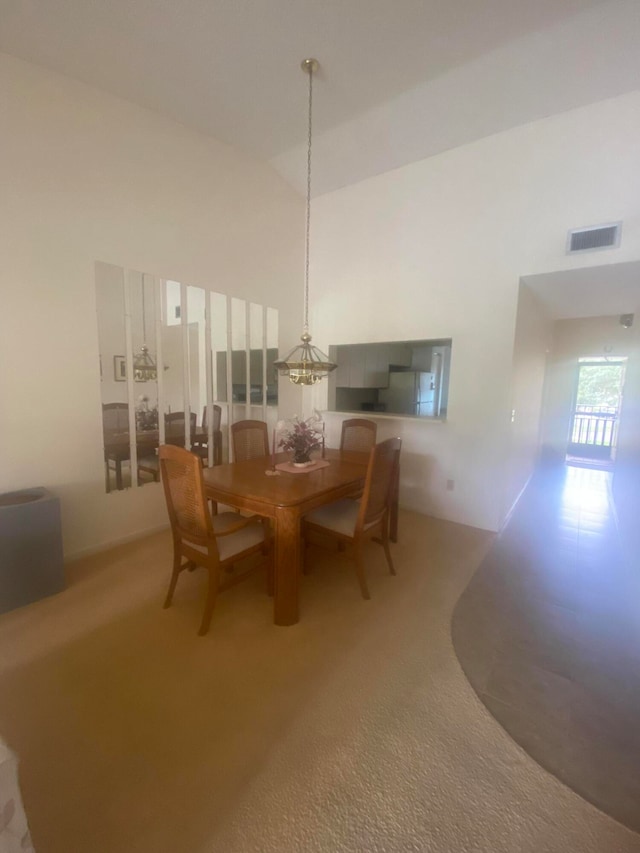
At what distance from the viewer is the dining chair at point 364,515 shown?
234cm

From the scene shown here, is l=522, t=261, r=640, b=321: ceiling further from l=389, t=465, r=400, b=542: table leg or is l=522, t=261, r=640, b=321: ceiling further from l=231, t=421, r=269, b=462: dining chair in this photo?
l=231, t=421, r=269, b=462: dining chair

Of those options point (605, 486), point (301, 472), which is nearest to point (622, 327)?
point (605, 486)

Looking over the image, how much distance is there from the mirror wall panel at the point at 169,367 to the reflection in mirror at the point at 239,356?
0.4 inches

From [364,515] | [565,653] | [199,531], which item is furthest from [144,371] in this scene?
[565,653]

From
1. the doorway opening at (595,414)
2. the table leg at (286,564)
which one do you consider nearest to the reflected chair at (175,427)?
the table leg at (286,564)

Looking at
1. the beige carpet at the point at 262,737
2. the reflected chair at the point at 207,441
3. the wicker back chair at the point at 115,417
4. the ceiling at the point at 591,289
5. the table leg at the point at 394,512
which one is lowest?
the beige carpet at the point at 262,737

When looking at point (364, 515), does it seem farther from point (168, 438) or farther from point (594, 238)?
point (594, 238)

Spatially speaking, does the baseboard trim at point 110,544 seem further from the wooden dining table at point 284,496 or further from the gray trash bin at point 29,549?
the wooden dining table at point 284,496

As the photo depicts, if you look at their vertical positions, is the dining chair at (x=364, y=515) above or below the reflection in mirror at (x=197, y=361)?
below

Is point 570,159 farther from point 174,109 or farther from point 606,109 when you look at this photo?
point 174,109

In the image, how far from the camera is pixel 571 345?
6.28 m

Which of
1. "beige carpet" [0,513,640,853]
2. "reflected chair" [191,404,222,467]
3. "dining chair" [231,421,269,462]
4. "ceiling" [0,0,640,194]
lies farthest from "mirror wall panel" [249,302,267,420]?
"beige carpet" [0,513,640,853]

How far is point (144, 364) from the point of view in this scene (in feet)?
10.3

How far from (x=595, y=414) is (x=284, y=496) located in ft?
25.4
